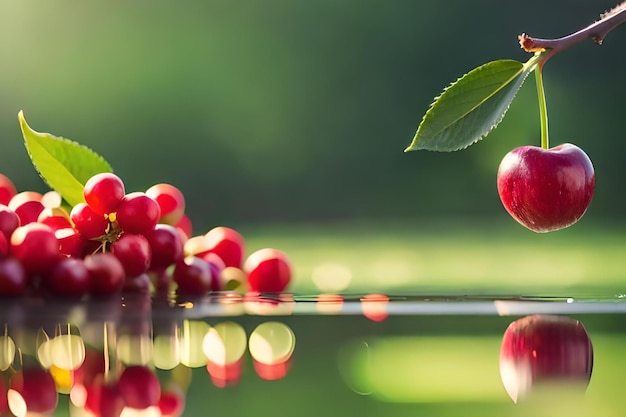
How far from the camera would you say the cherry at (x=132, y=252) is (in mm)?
797

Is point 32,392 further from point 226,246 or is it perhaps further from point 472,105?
point 226,246

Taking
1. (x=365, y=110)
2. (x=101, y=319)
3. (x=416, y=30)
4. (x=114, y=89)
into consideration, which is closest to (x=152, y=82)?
(x=114, y=89)

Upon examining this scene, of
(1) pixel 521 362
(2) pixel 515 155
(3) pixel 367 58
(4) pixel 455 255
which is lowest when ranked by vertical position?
(1) pixel 521 362

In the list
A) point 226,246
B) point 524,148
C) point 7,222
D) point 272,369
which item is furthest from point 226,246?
point 272,369

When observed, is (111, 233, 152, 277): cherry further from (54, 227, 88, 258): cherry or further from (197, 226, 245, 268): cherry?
(197, 226, 245, 268): cherry

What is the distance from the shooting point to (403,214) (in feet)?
12.1

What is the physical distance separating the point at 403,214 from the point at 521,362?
3.20 m

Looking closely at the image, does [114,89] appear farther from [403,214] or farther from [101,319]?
[101,319]

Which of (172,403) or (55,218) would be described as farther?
(55,218)

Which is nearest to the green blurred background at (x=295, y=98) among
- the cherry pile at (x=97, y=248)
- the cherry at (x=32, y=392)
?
the cherry pile at (x=97, y=248)

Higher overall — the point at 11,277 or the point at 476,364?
the point at 11,277

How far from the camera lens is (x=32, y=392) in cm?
43

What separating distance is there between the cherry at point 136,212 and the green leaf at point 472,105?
0.27 metres

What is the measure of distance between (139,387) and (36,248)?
0.37m
